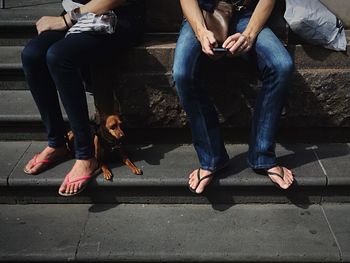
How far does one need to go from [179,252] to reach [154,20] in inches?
67.3

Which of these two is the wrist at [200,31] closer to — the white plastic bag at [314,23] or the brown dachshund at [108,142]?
the white plastic bag at [314,23]

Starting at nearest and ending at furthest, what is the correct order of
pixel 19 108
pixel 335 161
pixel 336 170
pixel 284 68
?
pixel 284 68, pixel 336 170, pixel 335 161, pixel 19 108

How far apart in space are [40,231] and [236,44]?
1.66 meters

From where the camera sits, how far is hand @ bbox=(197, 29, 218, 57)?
2887 millimetres

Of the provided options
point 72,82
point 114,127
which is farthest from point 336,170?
point 72,82

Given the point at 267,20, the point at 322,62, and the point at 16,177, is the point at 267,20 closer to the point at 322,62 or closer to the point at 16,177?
the point at 322,62

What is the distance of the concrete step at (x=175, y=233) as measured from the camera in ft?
9.12

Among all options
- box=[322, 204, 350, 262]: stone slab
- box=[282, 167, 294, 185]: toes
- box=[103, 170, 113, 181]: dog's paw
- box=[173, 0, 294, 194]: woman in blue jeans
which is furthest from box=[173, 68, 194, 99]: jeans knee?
box=[322, 204, 350, 262]: stone slab

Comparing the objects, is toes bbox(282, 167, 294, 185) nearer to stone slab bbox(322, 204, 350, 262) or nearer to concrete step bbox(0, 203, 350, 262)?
concrete step bbox(0, 203, 350, 262)

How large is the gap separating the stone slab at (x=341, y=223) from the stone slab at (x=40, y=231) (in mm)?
1562

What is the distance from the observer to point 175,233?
2.94 meters

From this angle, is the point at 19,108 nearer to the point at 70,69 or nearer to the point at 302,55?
the point at 70,69

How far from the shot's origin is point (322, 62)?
3307 mm

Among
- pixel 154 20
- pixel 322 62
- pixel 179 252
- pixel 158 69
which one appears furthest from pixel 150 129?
pixel 322 62
